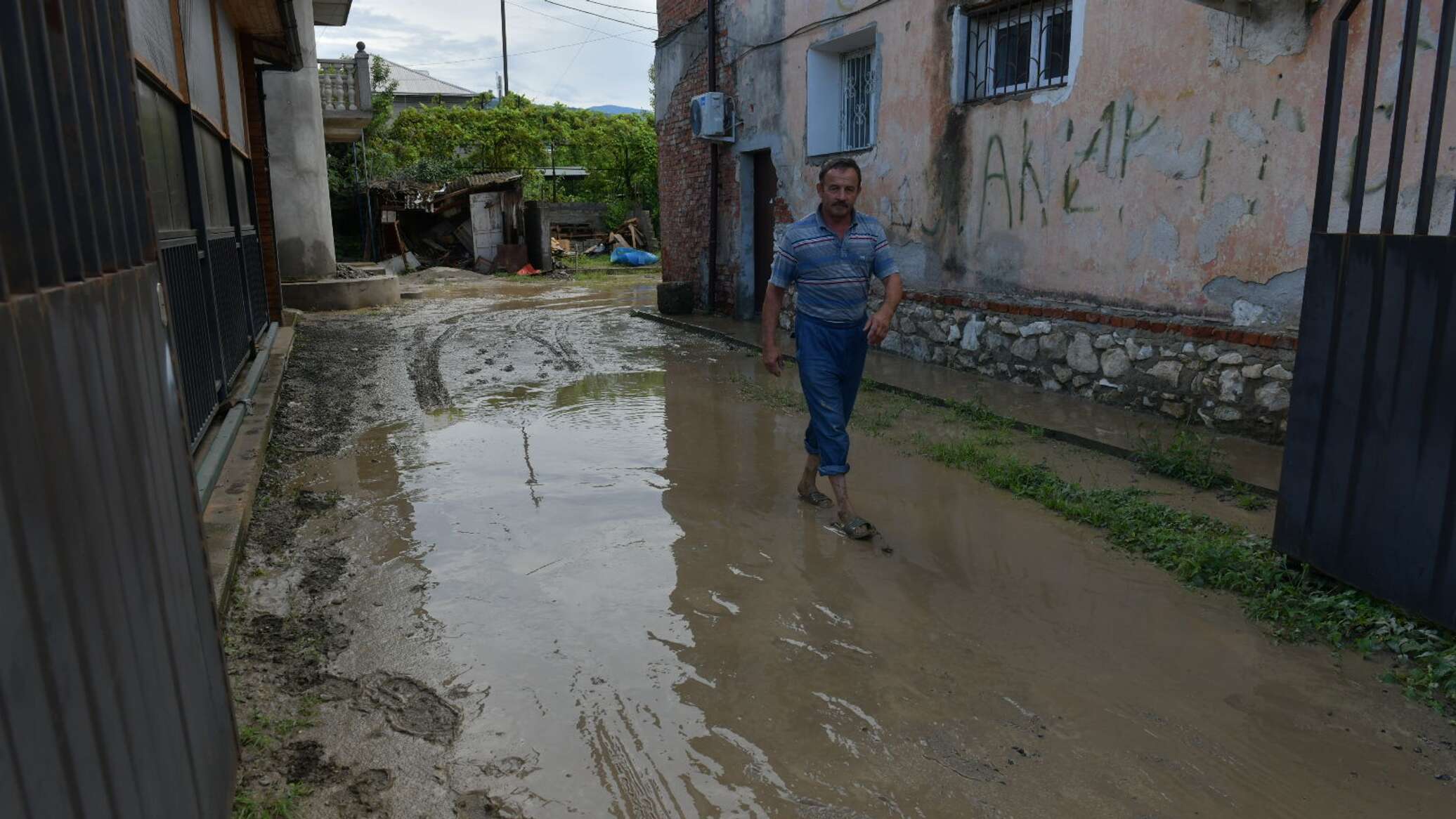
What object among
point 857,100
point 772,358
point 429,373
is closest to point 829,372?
point 772,358

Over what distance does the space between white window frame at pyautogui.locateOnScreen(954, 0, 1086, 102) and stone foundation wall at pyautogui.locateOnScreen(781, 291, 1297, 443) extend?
6.23ft

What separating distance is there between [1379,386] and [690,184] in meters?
11.5

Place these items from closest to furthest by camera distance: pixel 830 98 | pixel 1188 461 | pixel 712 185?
1. pixel 1188 461
2. pixel 830 98
3. pixel 712 185

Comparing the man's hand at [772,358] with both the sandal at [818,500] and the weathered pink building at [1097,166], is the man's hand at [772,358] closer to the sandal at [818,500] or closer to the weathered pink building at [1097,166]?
the sandal at [818,500]

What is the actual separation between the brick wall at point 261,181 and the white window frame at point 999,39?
8080 millimetres

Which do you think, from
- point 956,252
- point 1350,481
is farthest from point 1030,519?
point 956,252

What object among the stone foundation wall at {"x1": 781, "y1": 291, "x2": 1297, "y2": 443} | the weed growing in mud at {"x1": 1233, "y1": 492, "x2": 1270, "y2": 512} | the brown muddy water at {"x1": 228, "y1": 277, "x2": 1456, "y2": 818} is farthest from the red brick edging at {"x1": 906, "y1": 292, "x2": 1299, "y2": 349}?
the brown muddy water at {"x1": 228, "y1": 277, "x2": 1456, "y2": 818}

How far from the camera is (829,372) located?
486cm

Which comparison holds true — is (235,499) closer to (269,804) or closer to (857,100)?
(269,804)

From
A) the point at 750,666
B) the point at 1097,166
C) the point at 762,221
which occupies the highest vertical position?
the point at 1097,166

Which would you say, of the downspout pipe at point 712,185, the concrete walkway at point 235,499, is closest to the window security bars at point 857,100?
the downspout pipe at point 712,185

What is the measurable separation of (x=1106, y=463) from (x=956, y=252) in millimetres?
3600

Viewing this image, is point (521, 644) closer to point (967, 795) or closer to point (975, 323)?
point (967, 795)

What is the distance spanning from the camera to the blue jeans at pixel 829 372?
15.7ft
